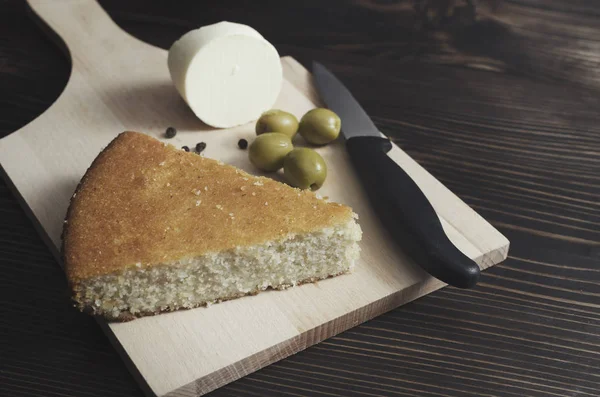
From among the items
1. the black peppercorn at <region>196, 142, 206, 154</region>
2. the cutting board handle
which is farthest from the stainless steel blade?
the cutting board handle

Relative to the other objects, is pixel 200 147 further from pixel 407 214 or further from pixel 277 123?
pixel 407 214

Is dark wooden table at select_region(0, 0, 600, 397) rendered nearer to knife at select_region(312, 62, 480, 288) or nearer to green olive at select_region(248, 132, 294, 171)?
knife at select_region(312, 62, 480, 288)

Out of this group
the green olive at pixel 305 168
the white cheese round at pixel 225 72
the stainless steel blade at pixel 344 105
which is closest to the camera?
the green olive at pixel 305 168

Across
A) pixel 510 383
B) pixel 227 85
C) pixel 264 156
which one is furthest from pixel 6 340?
pixel 510 383

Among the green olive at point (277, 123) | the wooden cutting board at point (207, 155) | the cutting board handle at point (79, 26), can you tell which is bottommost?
the wooden cutting board at point (207, 155)

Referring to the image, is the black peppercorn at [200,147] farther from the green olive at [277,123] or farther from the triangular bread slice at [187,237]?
the triangular bread slice at [187,237]

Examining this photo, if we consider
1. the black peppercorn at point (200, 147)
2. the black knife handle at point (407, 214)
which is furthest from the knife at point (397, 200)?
the black peppercorn at point (200, 147)

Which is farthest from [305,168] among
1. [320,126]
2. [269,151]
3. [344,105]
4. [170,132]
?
[170,132]
